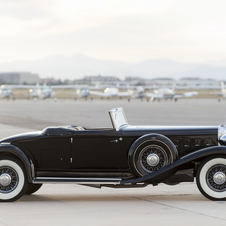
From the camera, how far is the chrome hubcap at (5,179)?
726cm

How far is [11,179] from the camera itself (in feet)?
24.0

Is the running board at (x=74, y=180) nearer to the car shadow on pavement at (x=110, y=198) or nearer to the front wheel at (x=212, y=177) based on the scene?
the car shadow on pavement at (x=110, y=198)

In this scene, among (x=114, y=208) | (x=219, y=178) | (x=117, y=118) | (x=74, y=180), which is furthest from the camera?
(x=117, y=118)

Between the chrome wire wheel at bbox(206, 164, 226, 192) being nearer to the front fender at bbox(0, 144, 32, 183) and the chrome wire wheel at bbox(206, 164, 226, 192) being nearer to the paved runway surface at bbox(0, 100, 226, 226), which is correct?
the paved runway surface at bbox(0, 100, 226, 226)

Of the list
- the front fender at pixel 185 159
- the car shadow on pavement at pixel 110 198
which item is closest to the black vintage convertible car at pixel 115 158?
the front fender at pixel 185 159

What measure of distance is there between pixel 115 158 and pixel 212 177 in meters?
1.48

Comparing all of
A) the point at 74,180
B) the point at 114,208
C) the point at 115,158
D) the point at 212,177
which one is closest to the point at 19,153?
the point at 74,180

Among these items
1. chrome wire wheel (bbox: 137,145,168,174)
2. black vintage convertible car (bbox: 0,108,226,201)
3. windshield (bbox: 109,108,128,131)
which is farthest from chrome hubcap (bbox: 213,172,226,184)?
windshield (bbox: 109,108,128,131)

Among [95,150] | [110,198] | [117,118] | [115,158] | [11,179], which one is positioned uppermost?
[117,118]

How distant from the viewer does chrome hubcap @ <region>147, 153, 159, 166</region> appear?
7.18 m

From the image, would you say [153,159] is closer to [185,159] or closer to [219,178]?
[185,159]

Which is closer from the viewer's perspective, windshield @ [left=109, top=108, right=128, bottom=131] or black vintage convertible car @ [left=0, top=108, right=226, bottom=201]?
black vintage convertible car @ [left=0, top=108, right=226, bottom=201]

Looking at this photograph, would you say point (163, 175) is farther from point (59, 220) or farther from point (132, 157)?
point (59, 220)

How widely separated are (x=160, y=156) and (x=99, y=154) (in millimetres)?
935
